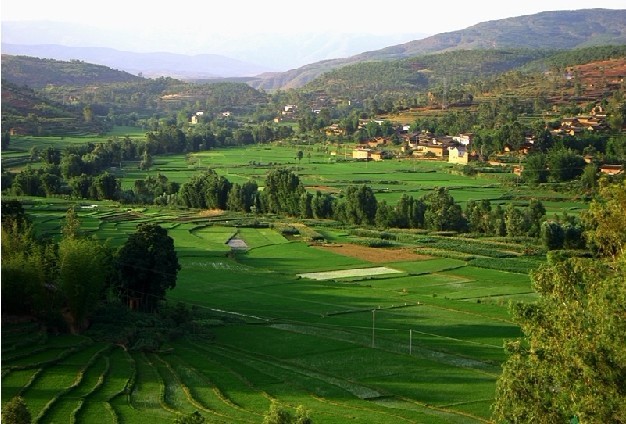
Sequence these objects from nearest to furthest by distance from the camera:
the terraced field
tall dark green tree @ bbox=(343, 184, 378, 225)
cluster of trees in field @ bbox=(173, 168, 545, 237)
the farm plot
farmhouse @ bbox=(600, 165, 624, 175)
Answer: the terraced field → the farm plot → cluster of trees in field @ bbox=(173, 168, 545, 237) → tall dark green tree @ bbox=(343, 184, 378, 225) → farmhouse @ bbox=(600, 165, 624, 175)

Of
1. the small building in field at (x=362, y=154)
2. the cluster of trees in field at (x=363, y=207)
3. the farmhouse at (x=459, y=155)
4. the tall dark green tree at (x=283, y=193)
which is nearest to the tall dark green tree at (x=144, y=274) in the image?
the cluster of trees in field at (x=363, y=207)

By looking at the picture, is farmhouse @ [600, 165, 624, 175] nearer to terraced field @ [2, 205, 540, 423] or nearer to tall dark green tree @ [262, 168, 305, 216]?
tall dark green tree @ [262, 168, 305, 216]

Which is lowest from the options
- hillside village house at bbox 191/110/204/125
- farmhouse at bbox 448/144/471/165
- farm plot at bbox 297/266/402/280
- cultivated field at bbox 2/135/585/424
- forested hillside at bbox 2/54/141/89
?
farm plot at bbox 297/266/402/280

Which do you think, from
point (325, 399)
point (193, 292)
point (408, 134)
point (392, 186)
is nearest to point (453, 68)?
point (408, 134)

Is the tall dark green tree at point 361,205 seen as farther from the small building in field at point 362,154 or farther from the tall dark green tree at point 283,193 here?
the small building in field at point 362,154

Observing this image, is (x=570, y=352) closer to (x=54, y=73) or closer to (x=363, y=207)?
(x=363, y=207)

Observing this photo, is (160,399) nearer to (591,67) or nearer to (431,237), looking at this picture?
(431,237)

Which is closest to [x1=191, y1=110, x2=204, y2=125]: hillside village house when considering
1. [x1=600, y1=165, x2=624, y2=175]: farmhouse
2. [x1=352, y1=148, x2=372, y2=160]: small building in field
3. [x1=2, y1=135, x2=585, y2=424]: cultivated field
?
[x1=352, y1=148, x2=372, y2=160]: small building in field
